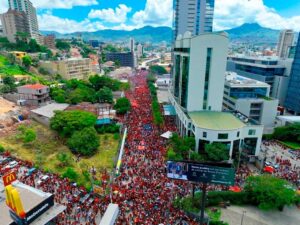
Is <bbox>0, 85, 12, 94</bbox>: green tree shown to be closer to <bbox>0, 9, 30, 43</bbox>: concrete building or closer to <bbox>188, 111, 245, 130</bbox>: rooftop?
<bbox>188, 111, 245, 130</bbox>: rooftop

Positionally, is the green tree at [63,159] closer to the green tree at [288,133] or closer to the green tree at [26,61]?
the green tree at [288,133]

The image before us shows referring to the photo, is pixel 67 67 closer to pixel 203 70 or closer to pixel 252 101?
pixel 203 70

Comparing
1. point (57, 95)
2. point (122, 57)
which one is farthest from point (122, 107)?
point (122, 57)

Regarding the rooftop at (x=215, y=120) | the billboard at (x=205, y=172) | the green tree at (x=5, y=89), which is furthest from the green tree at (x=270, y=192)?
the green tree at (x=5, y=89)

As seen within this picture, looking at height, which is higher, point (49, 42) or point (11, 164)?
point (49, 42)

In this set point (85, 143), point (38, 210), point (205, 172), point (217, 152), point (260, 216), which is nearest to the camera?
point (205, 172)

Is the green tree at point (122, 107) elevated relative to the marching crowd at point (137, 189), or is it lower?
elevated

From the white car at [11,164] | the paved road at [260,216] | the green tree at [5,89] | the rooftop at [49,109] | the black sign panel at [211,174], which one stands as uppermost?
the black sign panel at [211,174]
